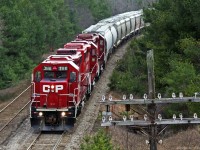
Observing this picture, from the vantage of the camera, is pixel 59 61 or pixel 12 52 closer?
pixel 59 61

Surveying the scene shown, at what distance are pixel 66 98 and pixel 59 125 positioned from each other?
59.0 inches

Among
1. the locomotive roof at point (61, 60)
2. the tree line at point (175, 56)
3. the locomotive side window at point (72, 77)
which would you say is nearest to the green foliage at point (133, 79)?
the tree line at point (175, 56)

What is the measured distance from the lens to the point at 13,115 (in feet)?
86.7

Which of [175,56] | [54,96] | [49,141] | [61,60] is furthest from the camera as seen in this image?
[175,56]

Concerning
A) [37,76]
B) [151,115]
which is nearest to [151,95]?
[151,115]

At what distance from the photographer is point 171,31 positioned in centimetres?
2750

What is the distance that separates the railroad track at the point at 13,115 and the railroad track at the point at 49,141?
1700 millimetres

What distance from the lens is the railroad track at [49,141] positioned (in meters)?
20.0

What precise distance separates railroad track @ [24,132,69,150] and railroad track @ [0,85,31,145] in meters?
1.70

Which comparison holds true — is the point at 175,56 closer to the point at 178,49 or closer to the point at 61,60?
the point at 178,49

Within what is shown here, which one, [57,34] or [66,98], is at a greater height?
[57,34]

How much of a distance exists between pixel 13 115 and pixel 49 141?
6158 mm

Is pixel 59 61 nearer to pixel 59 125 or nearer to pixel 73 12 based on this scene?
pixel 59 125

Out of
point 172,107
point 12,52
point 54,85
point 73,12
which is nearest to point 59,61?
point 54,85
